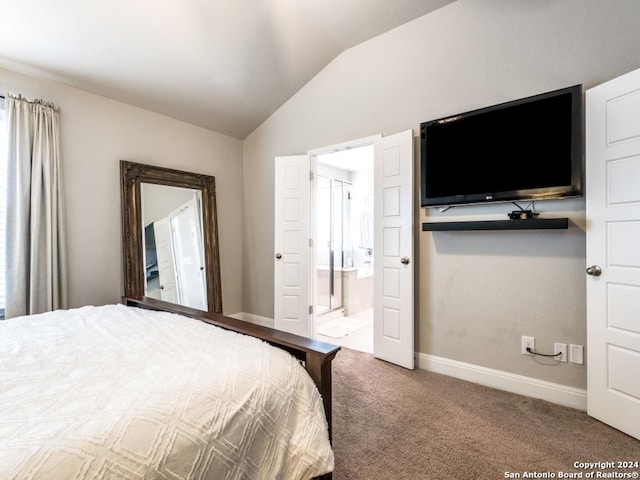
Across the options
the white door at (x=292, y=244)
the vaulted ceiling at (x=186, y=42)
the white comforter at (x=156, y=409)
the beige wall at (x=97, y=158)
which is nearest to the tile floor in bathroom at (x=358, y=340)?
the white door at (x=292, y=244)

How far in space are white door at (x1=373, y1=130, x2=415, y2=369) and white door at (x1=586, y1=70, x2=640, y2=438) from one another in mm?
1167

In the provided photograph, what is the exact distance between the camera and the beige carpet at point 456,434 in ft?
4.92

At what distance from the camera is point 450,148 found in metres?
2.45

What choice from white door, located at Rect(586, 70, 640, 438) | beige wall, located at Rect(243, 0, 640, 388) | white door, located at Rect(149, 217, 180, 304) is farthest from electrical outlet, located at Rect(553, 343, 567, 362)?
white door, located at Rect(149, 217, 180, 304)

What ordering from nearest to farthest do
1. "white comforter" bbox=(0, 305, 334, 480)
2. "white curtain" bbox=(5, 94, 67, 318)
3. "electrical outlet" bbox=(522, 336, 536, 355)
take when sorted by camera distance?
1. "white comforter" bbox=(0, 305, 334, 480)
2. "electrical outlet" bbox=(522, 336, 536, 355)
3. "white curtain" bbox=(5, 94, 67, 318)

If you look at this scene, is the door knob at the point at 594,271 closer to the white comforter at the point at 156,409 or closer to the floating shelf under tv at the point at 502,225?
the floating shelf under tv at the point at 502,225

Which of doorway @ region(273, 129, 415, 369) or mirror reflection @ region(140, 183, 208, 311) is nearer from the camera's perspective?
doorway @ region(273, 129, 415, 369)

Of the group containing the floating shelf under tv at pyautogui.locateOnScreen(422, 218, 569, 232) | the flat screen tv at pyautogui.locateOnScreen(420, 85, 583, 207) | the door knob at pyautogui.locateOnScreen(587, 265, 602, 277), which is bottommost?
the door knob at pyautogui.locateOnScreen(587, 265, 602, 277)

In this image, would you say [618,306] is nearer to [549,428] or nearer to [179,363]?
[549,428]

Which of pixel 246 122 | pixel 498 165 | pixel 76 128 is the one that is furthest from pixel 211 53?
pixel 498 165

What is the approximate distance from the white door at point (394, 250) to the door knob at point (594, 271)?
1142mm

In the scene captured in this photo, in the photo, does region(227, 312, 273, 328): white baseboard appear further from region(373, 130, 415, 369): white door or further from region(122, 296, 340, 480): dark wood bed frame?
region(122, 296, 340, 480): dark wood bed frame

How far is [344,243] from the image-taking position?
5238mm

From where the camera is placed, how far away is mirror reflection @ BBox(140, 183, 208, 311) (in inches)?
123
